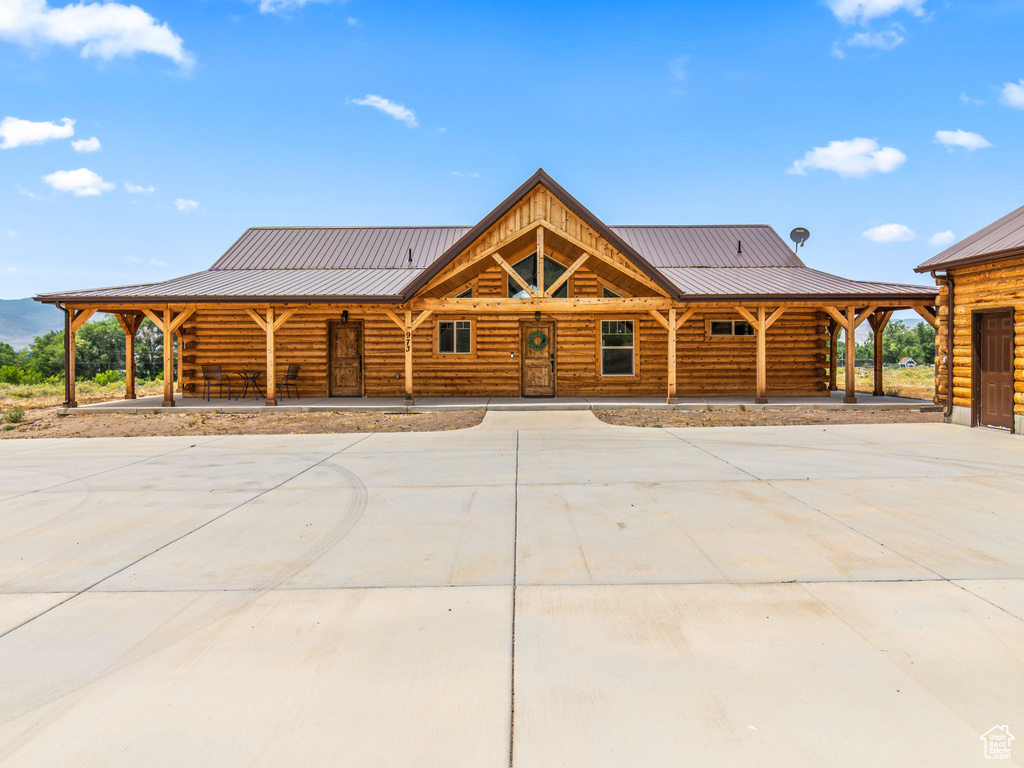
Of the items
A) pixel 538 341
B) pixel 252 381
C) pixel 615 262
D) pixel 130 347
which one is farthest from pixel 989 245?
pixel 130 347

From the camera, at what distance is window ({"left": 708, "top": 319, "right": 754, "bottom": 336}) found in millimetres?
16859

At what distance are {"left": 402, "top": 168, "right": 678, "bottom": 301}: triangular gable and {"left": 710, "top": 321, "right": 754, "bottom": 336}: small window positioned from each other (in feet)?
11.7

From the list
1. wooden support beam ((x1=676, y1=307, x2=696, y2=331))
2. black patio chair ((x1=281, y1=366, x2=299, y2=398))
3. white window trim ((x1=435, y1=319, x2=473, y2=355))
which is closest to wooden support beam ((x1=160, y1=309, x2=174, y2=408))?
black patio chair ((x1=281, y1=366, x2=299, y2=398))

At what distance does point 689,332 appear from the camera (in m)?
16.8

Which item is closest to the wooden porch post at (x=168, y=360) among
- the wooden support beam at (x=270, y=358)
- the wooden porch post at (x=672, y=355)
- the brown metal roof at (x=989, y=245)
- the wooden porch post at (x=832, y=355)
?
the wooden support beam at (x=270, y=358)

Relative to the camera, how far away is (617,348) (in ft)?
55.7

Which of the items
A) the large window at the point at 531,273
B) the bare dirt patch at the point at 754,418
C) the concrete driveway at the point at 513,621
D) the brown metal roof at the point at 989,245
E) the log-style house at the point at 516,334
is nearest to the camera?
the concrete driveway at the point at 513,621

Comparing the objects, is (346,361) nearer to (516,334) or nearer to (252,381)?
(252,381)

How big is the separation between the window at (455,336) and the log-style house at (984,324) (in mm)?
11066

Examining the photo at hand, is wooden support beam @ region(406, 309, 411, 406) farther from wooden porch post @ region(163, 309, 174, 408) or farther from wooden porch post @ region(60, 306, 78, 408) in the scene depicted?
wooden porch post @ region(60, 306, 78, 408)

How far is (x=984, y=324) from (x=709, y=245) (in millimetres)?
9637

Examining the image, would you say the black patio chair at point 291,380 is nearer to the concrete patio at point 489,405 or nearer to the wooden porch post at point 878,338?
the concrete patio at point 489,405

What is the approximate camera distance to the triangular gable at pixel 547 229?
44.7 ft

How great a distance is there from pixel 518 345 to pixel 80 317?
11.5 m
